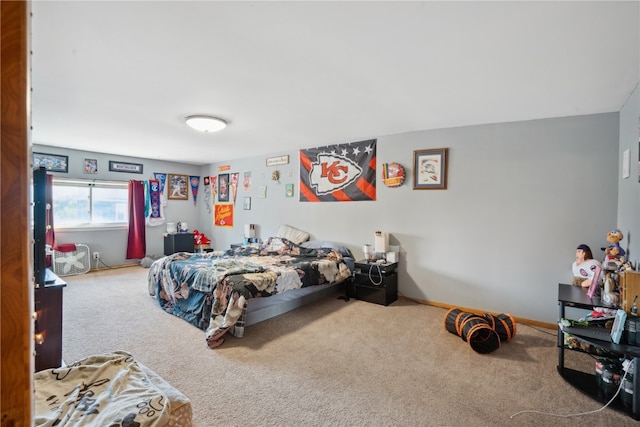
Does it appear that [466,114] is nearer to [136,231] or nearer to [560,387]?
[560,387]

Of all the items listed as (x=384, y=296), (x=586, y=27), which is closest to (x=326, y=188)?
(x=384, y=296)

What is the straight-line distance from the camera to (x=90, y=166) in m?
5.60

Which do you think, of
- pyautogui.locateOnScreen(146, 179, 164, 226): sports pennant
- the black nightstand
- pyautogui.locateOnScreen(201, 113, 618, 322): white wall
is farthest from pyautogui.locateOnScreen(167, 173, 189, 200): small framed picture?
the black nightstand

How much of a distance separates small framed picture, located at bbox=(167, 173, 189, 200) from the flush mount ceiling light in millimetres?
3668

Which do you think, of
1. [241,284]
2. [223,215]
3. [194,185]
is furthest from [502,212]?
[194,185]

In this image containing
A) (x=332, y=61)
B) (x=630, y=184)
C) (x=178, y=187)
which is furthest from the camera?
(x=178, y=187)

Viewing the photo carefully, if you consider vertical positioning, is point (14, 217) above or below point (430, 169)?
below

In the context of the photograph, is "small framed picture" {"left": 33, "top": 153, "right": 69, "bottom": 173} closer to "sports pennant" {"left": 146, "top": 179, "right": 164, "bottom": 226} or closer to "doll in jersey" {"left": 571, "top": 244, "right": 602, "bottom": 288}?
"sports pennant" {"left": 146, "top": 179, "right": 164, "bottom": 226}

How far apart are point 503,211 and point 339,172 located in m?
2.28

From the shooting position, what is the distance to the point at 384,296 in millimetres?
3834

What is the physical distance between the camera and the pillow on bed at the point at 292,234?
500cm

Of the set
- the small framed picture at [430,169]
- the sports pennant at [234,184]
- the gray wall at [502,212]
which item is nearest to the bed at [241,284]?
the gray wall at [502,212]

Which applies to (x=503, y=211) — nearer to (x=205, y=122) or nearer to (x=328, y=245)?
(x=328, y=245)

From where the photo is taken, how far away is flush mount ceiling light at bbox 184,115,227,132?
3.31 metres
